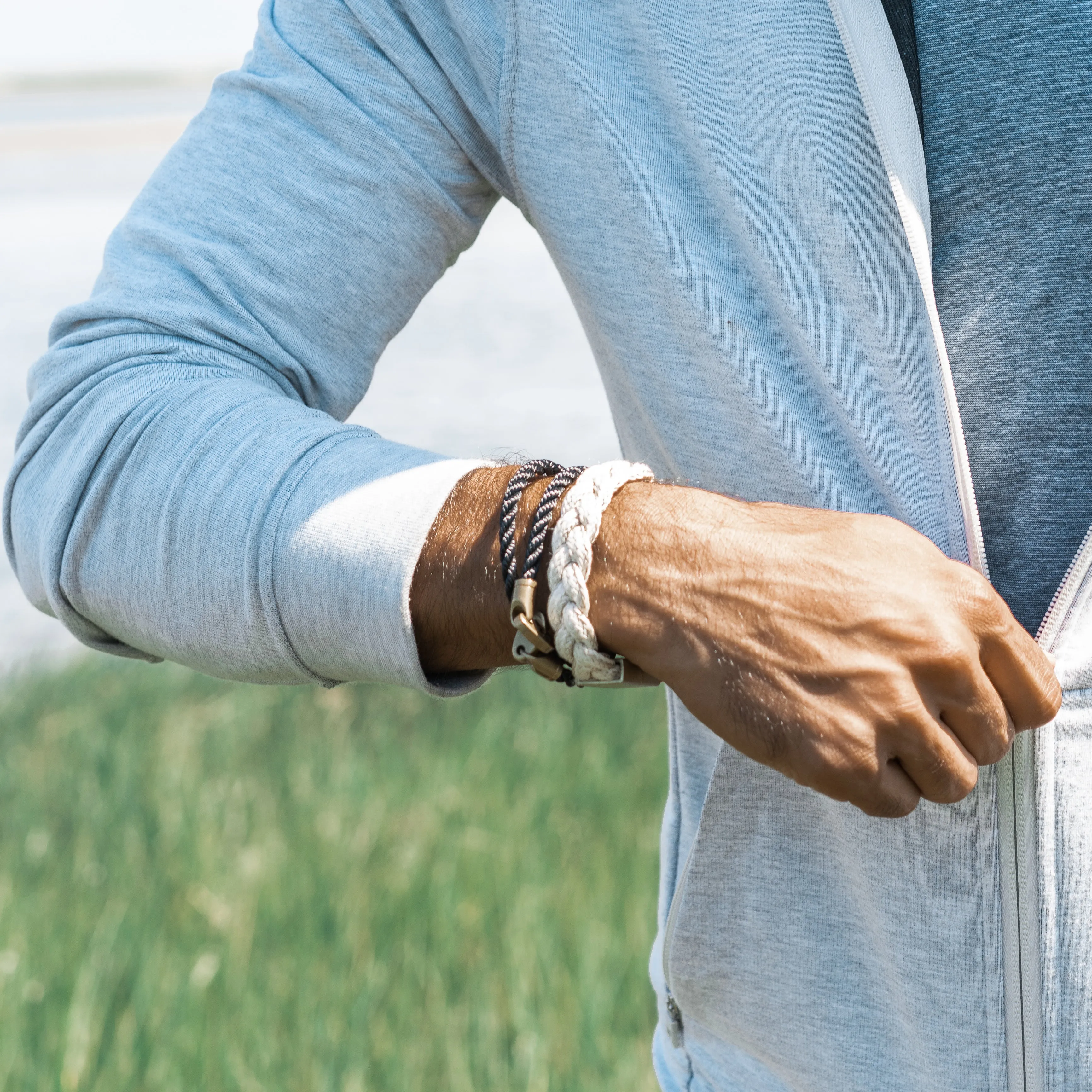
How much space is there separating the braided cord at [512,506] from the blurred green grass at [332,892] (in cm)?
157

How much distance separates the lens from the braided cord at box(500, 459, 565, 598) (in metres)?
0.85

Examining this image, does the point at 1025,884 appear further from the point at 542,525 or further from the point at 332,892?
the point at 332,892

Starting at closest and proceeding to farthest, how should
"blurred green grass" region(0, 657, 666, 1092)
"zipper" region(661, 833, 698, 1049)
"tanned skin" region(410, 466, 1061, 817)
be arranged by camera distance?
"tanned skin" region(410, 466, 1061, 817) < "zipper" region(661, 833, 698, 1049) < "blurred green grass" region(0, 657, 666, 1092)

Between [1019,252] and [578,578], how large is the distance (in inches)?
15.3

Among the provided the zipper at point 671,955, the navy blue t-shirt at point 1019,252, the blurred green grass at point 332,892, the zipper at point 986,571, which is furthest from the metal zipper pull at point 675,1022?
the blurred green grass at point 332,892

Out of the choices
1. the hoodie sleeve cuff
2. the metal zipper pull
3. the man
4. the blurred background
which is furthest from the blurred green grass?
the hoodie sleeve cuff

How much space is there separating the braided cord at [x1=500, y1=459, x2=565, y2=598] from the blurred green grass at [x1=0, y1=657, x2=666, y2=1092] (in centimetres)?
157

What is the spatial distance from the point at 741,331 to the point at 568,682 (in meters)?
0.27

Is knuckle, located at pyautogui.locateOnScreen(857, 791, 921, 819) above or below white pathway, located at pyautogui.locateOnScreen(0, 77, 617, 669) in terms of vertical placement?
above

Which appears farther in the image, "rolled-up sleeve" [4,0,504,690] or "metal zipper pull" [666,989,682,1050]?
"metal zipper pull" [666,989,682,1050]

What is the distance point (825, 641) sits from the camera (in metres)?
0.81

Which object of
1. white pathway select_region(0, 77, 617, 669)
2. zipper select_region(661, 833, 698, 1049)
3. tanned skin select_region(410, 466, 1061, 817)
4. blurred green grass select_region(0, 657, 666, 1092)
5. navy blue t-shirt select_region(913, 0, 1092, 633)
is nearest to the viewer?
tanned skin select_region(410, 466, 1061, 817)

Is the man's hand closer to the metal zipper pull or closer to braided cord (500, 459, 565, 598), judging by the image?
braided cord (500, 459, 565, 598)

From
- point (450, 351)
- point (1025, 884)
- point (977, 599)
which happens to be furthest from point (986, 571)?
point (450, 351)
